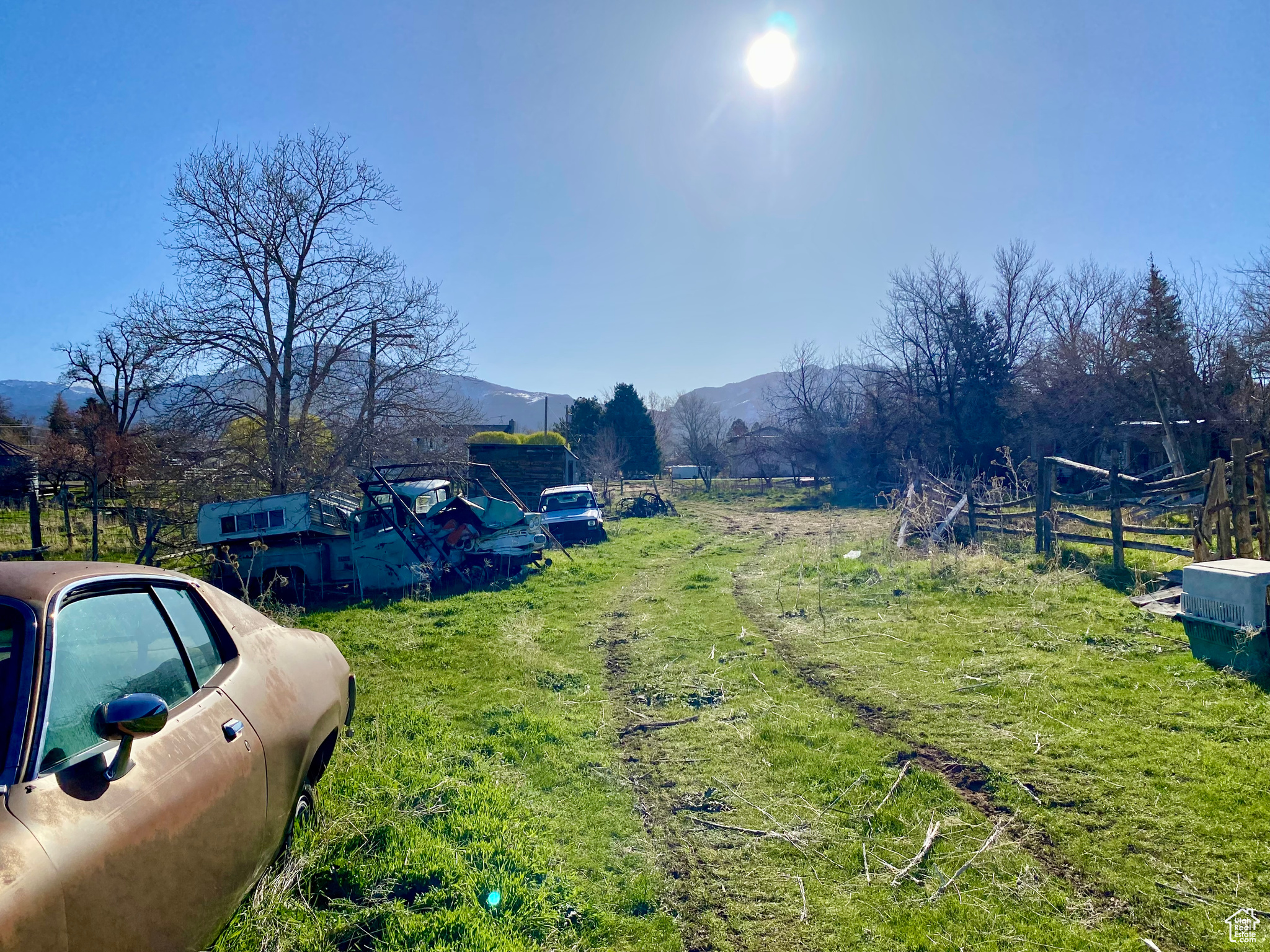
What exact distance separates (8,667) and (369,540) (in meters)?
10.2

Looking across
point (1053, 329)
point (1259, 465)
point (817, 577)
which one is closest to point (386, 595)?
point (817, 577)

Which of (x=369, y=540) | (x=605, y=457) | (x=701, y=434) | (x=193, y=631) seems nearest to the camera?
(x=193, y=631)

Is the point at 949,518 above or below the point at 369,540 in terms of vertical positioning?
below

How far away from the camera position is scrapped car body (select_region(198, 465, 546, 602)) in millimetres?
11094

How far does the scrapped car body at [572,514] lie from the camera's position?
18.9m

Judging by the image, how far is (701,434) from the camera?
6406 cm

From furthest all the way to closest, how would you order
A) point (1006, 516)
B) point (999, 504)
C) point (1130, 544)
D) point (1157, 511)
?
point (1006, 516), point (999, 504), point (1157, 511), point (1130, 544)

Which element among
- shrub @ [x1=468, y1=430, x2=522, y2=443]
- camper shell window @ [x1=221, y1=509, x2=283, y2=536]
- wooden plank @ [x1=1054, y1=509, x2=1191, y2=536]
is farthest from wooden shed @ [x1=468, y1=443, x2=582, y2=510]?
wooden plank @ [x1=1054, y1=509, x2=1191, y2=536]

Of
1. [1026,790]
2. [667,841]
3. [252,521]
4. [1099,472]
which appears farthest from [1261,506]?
[252,521]

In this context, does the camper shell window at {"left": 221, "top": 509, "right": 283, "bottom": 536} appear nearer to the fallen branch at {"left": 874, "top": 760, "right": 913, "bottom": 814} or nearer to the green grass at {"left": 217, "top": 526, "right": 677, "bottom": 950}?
the green grass at {"left": 217, "top": 526, "right": 677, "bottom": 950}

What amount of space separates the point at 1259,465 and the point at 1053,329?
31.1m

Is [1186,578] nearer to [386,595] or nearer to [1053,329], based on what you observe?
[386,595]

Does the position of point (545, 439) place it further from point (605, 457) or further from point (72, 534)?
point (72, 534)

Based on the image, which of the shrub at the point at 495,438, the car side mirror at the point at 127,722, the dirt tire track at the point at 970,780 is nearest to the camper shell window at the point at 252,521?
the dirt tire track at the point at 970,780
